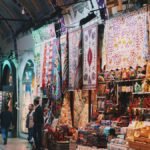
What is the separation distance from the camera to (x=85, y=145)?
11.7 m

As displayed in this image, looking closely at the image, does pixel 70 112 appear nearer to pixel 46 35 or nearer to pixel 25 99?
pixel 46 35

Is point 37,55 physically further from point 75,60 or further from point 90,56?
point 90,56

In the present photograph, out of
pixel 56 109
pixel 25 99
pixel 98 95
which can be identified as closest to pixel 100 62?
pixel 98 95

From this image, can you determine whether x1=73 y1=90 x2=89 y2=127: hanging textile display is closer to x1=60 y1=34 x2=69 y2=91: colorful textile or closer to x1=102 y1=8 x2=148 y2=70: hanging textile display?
x1=60 y1=34 x2=69 y2=91: colorful textile

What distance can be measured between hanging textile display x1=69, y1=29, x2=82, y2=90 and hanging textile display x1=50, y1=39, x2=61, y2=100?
94 centimetres

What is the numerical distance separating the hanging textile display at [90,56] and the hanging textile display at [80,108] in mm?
827

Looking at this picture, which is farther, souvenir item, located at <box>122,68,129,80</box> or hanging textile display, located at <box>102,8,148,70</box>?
souvenir item, located at <box>122,68,129,80</box>

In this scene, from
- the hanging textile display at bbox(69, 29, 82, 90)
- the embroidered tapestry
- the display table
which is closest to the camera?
the display table

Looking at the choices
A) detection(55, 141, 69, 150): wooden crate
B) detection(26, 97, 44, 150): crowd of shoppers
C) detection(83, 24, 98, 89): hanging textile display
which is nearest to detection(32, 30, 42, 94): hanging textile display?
detection(26, 97, 44, 150): crowd of shoppers

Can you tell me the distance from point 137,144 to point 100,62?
403cm

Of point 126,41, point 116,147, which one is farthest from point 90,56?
point 116,147

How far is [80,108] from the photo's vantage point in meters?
14.5

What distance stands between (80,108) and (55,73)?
1634mm

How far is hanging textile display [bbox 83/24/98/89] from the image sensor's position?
1280 centimetres
